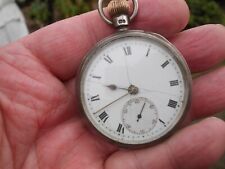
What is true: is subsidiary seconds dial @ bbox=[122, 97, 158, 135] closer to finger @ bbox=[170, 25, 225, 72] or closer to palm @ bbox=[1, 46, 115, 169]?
palm @ bbox=[1, 46, 115, 169]

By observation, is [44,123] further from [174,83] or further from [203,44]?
[203,44]

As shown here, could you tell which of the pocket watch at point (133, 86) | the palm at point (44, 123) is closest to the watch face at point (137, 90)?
the pocket watch at point (133, 86)

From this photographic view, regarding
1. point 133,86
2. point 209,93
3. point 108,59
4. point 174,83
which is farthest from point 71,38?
point 209,93

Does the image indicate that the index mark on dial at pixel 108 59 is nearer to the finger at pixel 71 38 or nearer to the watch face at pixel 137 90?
the watch face at pixel 137 90

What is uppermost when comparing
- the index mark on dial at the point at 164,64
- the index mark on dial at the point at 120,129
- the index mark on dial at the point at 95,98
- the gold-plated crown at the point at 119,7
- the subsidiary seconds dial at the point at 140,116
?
the gold-plated crown at the point at 119,7

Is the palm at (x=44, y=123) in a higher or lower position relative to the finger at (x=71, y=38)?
lower

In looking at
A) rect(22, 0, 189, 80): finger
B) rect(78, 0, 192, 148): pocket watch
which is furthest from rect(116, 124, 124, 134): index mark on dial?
rect(22, 0, 189, 80): finger
